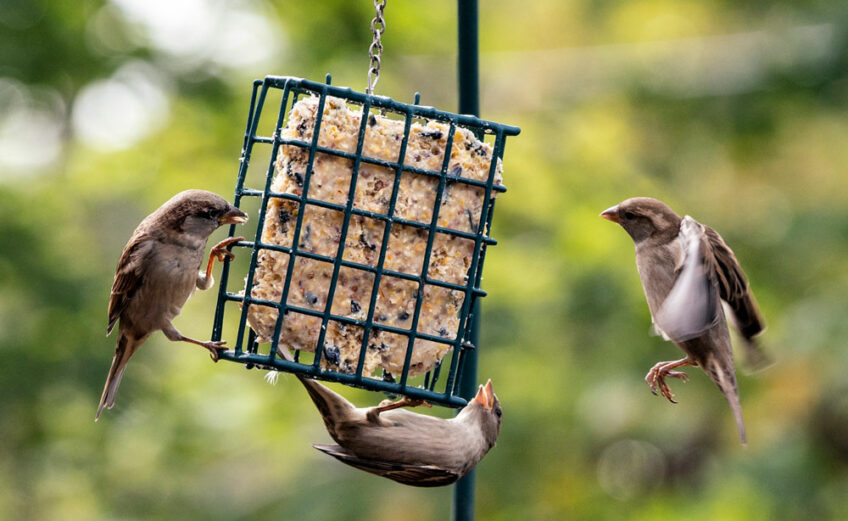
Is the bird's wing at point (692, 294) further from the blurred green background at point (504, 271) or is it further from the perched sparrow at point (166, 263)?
the blurred green background at point (504, 271)

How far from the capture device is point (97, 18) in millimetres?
7668

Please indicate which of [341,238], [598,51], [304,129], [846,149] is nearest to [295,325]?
[341,238]

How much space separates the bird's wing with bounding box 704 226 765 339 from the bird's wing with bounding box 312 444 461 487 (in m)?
1.27

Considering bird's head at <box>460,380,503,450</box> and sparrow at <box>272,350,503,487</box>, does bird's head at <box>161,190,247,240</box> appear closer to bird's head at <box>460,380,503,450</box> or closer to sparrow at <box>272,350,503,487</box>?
sparrow at <box>272,350,503,487</box>

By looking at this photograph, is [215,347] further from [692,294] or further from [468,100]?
[692,294]

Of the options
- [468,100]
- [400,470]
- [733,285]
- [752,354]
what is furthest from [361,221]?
[752,354]

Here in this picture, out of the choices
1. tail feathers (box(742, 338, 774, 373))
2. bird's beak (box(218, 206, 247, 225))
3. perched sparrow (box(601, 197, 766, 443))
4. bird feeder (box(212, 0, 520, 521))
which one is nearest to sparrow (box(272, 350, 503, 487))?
bird feeder (box(212, 0, 520, 521))

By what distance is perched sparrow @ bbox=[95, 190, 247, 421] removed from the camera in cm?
428

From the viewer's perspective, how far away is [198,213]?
4262 mm

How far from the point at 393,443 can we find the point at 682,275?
1259 mm

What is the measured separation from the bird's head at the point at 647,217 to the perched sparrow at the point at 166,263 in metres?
1.58

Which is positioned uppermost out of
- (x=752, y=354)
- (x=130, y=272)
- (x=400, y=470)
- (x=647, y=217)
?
(x=647, y=217)

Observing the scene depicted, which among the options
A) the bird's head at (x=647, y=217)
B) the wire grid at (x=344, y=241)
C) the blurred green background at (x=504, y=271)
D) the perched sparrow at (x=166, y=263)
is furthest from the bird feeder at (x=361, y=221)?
the blurred green background at (x=504, y=271)

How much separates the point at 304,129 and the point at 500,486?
457cm
